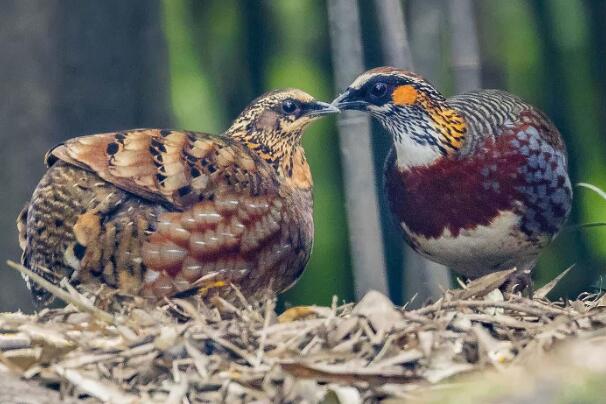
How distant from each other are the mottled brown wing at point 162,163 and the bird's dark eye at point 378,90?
1.71 ft

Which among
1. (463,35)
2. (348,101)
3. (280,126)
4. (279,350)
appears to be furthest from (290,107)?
(279,350)

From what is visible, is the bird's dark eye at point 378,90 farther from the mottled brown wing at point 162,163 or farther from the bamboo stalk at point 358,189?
the mottled brown wing at point 162,163

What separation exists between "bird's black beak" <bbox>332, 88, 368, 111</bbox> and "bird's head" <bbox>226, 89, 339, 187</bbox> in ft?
0.49

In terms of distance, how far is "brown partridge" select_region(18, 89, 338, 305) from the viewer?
10.3 feet

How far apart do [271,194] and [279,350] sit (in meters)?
1.09

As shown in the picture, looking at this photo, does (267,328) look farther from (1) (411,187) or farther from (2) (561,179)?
(2) (561,179)

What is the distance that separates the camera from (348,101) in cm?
352

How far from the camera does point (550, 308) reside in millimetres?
2684

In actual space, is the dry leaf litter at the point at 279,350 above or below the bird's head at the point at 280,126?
below

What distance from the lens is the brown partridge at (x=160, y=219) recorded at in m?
3.13

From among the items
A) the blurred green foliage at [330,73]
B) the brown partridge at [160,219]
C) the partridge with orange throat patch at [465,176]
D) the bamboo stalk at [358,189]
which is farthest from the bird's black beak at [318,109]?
the blurred green foliage at [330,73]

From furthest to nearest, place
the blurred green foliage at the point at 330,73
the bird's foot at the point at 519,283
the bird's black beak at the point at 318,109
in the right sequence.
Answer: the blurred green foliage at the point at 330,73
the bird's black beak at the point at 318,109
the bird's foot at the point at 519,283

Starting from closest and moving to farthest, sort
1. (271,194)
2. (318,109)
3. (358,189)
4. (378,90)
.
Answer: (358,189) < (271,194) < (378,90) < (318,109)

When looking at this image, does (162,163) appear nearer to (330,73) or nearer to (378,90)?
(378,90)
